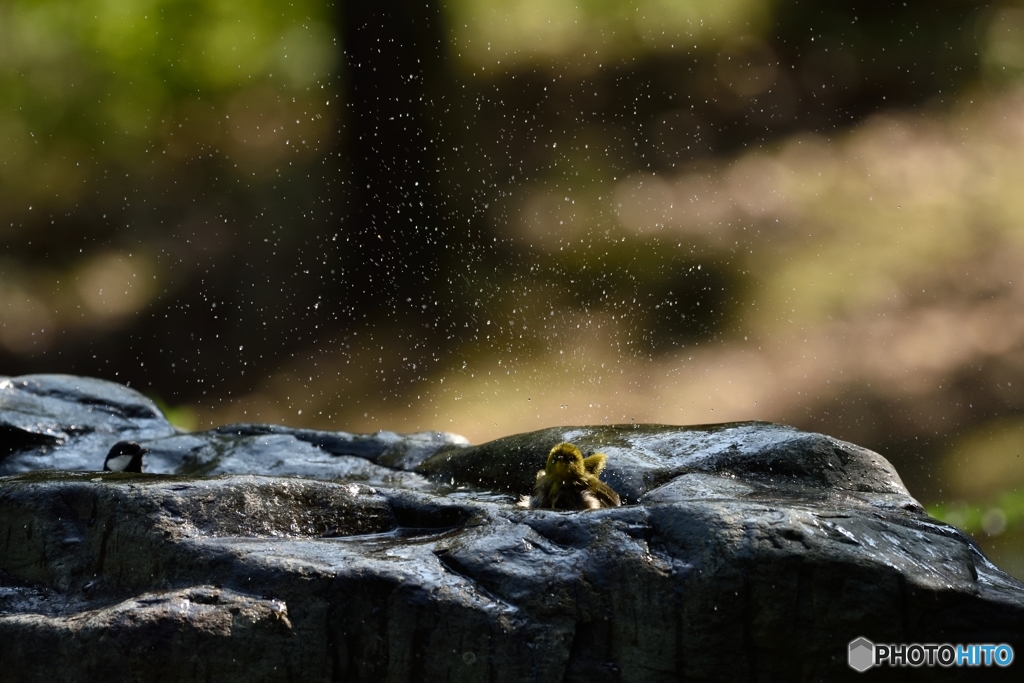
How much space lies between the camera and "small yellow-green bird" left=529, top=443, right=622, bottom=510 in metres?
4.24

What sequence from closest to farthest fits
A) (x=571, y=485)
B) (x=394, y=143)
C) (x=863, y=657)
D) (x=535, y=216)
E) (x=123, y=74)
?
A: 1. (x=863, y=657)
2. (x=571, y=485)
3. (x=394, y=143)
4. (x=535, y=216)
5. (x=123, y=74)

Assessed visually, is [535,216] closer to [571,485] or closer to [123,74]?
[123,74]

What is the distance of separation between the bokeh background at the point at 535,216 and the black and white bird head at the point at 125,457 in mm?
6219

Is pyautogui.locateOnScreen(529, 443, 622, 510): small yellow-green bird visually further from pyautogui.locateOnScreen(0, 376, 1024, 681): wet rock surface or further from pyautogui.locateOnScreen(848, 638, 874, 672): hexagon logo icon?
pyautogui.locateOnScreen(848, 638, 874, 672): hexagon logo icon

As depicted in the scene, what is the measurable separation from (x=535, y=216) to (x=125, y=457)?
10963 mm

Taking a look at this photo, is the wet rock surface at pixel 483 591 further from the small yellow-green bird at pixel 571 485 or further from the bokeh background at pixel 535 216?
the bokeh background at pixel 535 216

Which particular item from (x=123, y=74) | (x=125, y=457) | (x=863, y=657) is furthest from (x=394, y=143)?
(x=863, y=657)

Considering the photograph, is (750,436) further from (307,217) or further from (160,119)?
(160,119)

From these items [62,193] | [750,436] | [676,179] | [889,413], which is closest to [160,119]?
[62,193]

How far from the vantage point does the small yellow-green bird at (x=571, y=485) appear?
167 inches

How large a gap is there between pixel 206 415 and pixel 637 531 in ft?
35.3
